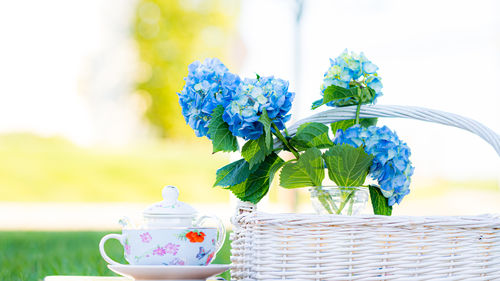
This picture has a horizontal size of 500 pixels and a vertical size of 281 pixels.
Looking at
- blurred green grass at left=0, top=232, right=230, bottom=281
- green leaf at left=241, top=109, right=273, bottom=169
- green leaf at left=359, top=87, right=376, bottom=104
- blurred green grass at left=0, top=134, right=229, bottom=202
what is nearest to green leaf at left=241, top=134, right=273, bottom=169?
green leaf at left=241, top=109, right=273, bottom=169

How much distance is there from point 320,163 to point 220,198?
5727 millimetres

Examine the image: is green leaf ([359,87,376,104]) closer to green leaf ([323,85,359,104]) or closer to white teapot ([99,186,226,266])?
green leaf ([323,85,359,104])

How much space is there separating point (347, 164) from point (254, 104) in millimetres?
178

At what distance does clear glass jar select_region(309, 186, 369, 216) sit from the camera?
88cm

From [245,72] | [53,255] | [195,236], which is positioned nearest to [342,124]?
[195,236]

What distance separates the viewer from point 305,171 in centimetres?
88

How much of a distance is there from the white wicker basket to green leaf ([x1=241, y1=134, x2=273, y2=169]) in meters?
0.10

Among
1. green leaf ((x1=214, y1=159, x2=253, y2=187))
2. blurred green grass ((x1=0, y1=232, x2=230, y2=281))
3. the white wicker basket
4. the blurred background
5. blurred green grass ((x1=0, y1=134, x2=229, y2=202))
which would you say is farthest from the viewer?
blurred green grass ((x1=0, y1=134, x2=229, y2=202))

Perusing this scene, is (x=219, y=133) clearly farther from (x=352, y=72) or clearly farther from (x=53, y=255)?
(x=53, y=255)

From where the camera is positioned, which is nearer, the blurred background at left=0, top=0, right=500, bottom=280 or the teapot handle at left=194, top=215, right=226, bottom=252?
the teapot handle at left=194, top=215, right=226, bottom=252

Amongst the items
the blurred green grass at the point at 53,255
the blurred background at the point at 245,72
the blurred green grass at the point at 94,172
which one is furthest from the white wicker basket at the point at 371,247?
the blurred green grass at the point at 94,172

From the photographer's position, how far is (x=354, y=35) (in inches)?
234

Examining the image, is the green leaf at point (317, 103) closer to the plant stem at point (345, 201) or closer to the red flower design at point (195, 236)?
the plant stem at point (345, 201)

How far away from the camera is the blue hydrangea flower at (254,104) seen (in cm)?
84
